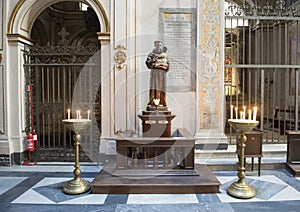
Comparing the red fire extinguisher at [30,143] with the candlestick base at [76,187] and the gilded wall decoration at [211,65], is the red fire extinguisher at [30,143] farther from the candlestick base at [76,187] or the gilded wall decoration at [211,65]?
the gilded wall decoration at [211,65]

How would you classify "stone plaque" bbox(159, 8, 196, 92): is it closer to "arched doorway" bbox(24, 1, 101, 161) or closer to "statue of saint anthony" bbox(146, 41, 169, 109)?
"statue of saint anthony" bbox(146, 41, 169, 109)

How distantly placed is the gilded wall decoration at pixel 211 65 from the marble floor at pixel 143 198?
4.15 feet

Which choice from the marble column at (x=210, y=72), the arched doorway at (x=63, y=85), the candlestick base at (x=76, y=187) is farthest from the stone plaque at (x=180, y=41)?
the candlestick base at (x=76, y=187)

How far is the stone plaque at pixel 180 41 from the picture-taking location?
559 centimetres

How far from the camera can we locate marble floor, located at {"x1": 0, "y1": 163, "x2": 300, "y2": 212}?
3.57 meters

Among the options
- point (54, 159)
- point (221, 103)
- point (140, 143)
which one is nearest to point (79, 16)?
point (54, 159)

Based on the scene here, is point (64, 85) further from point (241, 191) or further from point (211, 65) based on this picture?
point (241, 191)

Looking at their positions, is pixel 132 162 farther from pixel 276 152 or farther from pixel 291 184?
pixel 276 152

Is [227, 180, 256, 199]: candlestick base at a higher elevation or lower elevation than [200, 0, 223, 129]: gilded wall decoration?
lower

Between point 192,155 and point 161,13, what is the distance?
2828 millimetres

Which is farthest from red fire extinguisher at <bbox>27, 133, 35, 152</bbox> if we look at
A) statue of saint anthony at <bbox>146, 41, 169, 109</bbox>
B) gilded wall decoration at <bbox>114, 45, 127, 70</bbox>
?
statue of saint anthony at <bbox>146, 41, 169, 109</bbox>

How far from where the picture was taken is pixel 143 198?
3.90 metres

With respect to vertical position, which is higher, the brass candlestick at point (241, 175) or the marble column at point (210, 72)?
the marble column at point (210, 72)

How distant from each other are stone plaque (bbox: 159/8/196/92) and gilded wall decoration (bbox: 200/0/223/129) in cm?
19
